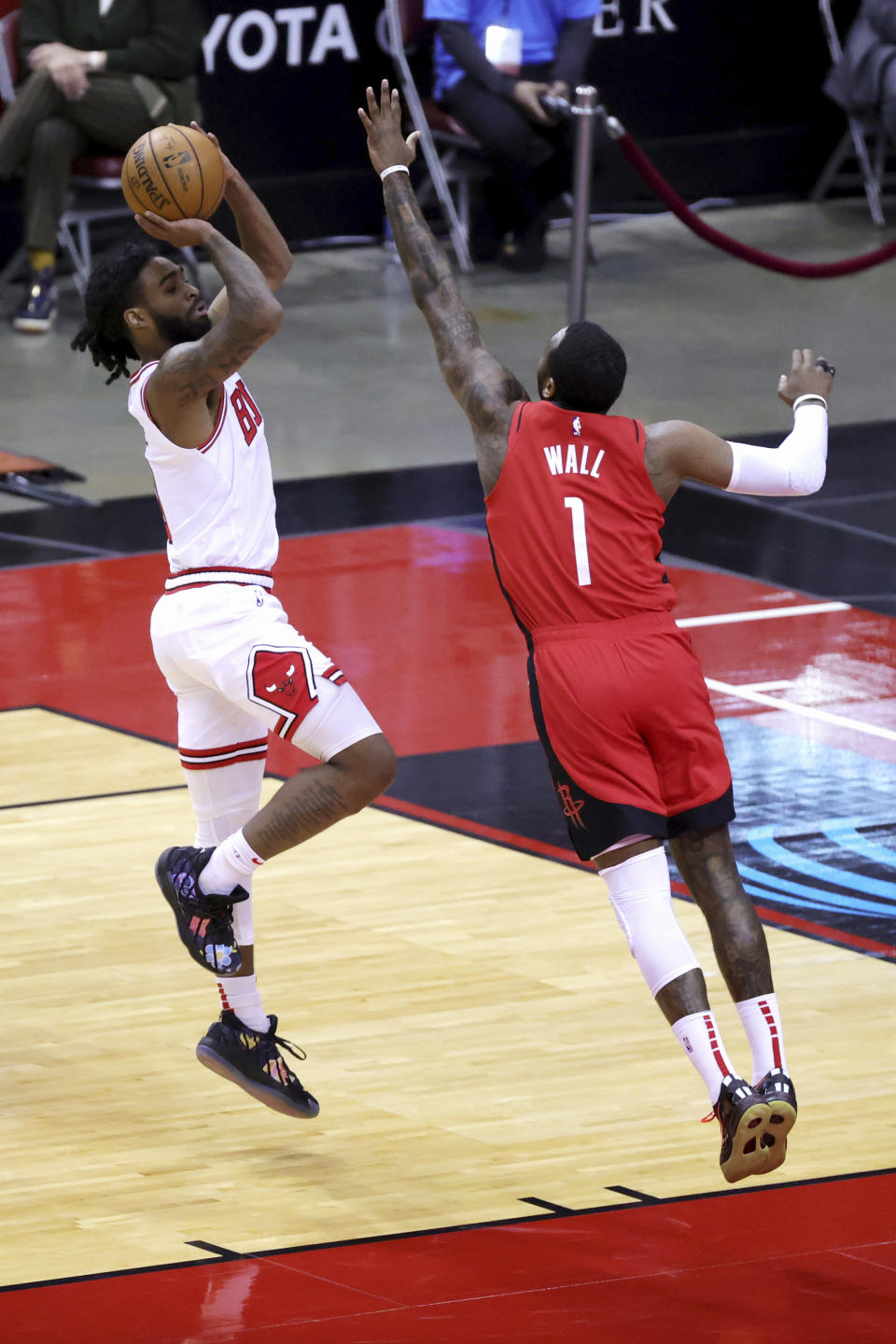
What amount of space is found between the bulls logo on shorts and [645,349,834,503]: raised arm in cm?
83

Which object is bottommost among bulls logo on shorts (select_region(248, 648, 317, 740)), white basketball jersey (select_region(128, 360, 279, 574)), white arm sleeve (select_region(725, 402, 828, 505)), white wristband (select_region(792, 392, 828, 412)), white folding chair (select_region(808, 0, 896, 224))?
white folding chair (select_region(808, 0, 896, 224))

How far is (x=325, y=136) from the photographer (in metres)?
14.6

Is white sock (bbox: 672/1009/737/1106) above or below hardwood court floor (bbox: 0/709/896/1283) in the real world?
above

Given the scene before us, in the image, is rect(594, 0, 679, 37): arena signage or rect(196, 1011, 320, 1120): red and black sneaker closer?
rect(196, 1011, 320, 1120): red and black sneaker

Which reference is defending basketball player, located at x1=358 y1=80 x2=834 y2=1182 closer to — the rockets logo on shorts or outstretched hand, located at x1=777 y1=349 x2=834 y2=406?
the rockets logo on shorts

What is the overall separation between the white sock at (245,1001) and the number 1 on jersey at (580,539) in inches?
47.7

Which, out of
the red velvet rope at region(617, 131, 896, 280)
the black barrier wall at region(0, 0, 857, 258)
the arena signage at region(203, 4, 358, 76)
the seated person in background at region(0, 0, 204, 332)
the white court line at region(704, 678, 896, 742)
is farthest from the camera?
the black barrier wall at region(0, 0, 857, 258)

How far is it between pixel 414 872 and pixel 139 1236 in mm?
2172

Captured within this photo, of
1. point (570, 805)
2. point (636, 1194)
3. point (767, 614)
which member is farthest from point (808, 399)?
point (767, 614)

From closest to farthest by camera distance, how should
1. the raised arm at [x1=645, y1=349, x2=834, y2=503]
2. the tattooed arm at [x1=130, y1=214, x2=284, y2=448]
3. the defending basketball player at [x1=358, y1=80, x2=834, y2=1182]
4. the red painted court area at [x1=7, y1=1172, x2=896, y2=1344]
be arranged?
the red painted court area at [x1=7, y1=1172, x2=896, y2=1344]
the defending basketball player at [x1=358, y1=80, x2=834, y2=1182]
the raised arm at [x1=645, y1=349, x2=834, y2=503]
the tattooed arm at [x1=130, y1=214, x2=284, y2=448]

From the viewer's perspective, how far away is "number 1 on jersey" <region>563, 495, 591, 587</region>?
489 cm

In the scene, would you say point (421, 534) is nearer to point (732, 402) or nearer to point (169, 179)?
point (732, 402)

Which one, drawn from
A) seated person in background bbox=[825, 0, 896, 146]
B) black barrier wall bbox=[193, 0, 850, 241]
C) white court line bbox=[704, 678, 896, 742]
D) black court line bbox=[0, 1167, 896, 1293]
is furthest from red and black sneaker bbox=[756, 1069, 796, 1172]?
seated person in background bbox=[825, 0, 896, 146]

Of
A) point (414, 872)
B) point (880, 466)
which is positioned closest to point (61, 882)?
point (414, 872)
